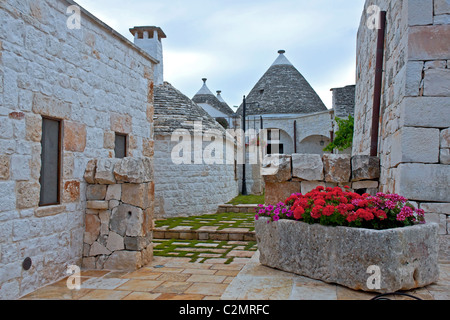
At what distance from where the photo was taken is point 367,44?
25.9 ft

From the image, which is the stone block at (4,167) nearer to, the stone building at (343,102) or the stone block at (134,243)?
the stone block at (134,243)

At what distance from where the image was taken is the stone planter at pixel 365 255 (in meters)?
3.22

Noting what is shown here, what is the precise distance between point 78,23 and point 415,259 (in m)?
4.76

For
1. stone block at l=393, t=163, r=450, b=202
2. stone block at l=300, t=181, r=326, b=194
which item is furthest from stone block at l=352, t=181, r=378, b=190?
stone block at l=393, t=163, r=450, b=202

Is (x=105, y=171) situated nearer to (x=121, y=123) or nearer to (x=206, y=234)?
(x=121, y=123)

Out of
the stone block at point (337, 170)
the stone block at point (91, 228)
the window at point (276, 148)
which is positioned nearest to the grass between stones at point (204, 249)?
the stone block at point (91, 228)

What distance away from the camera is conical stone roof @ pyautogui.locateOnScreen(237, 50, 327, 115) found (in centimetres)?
2628

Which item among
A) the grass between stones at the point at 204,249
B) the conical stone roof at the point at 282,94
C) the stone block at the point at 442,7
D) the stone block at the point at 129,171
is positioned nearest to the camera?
the stone block at the point at 442,7

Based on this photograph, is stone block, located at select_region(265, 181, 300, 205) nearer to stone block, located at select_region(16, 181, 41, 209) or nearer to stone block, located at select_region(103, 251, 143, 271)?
stone block, located at select_region(103, 251, 143, 271)

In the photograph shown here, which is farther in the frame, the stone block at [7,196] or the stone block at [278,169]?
the stone block at [278,169]

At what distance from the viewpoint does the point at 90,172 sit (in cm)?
529

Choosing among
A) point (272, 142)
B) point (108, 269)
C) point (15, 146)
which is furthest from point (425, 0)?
point (272, 142)

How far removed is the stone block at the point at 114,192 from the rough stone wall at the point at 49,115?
1.10ft

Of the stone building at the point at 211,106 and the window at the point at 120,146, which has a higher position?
the stone building at the point at 211,106
